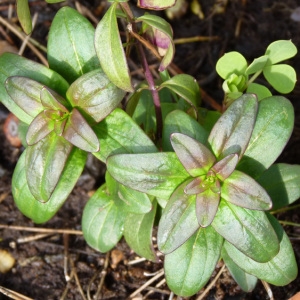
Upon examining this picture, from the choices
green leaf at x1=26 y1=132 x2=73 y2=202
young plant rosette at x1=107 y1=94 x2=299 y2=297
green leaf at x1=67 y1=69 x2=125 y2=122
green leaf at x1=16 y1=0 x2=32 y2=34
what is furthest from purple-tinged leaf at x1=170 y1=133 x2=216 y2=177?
green leaf at x1=16 y1=0 x2=32 y2=34

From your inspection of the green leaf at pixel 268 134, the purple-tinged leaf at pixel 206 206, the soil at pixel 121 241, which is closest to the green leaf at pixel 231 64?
the green leaf at pixel 268 134

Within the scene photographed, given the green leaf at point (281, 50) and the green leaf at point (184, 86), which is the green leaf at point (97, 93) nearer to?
the green leaf at point (184, 86)

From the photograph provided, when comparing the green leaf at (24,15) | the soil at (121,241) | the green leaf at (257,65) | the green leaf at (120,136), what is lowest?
the soil at (121,241)

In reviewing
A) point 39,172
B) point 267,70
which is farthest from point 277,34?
point 39,172

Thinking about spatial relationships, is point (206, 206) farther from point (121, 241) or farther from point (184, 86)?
point (121, 241)

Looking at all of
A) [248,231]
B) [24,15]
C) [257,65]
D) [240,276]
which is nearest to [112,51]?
[24,15]

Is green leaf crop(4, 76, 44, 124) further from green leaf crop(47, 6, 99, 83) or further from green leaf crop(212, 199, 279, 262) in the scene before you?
green leaf crop(212, 199, 279, 262)

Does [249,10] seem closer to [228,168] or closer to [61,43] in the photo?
[61,43]
